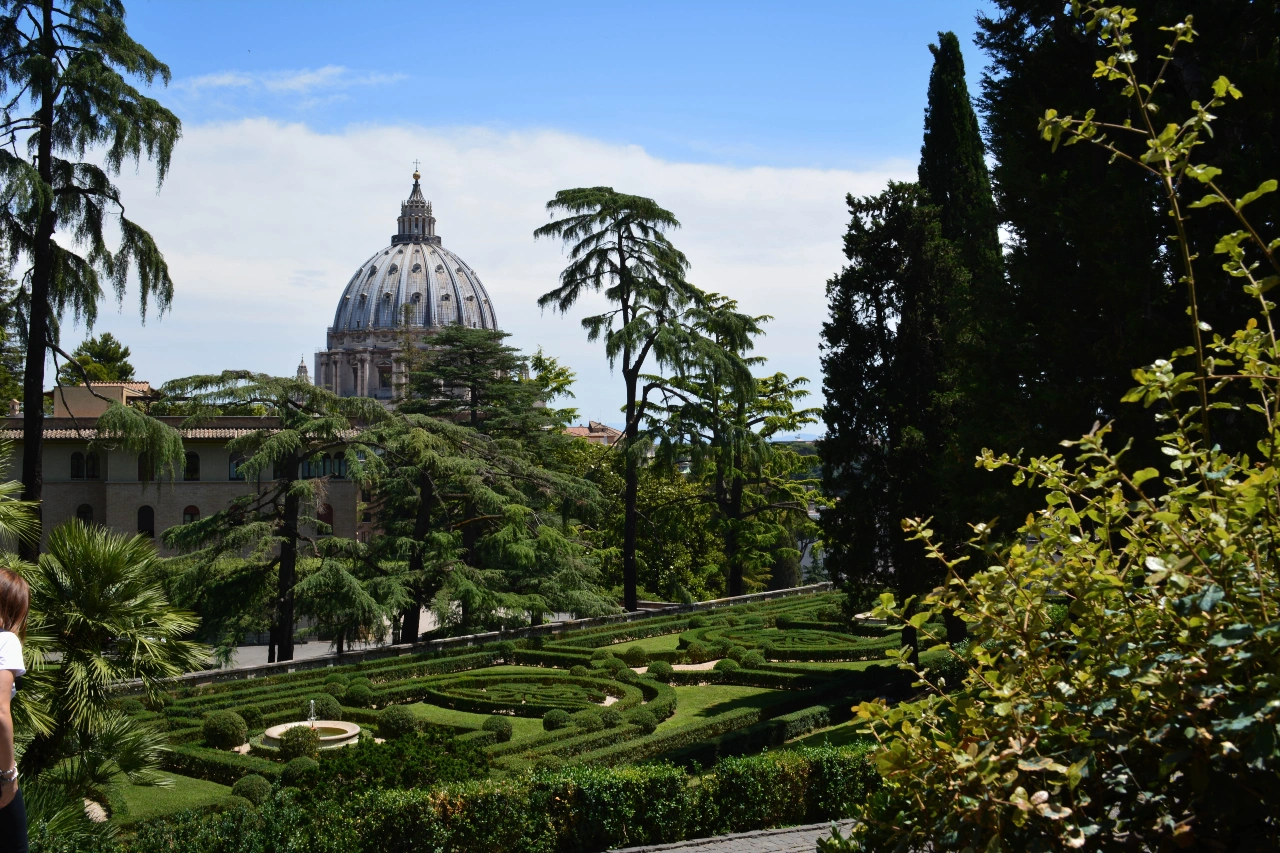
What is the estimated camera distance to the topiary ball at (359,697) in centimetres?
1989

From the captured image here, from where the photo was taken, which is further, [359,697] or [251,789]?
[359,697]

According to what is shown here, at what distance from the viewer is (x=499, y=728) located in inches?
669

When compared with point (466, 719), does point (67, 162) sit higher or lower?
higher

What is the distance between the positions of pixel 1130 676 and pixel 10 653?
433 centimetres

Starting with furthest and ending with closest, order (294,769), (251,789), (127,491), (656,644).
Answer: (127,491) → (656,644) → (294,769) → (251,789)

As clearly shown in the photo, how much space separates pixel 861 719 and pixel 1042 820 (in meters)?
0.91

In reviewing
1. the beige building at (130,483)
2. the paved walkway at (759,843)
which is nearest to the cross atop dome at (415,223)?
the beige building at (130,483)

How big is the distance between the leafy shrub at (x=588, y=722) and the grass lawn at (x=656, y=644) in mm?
7406

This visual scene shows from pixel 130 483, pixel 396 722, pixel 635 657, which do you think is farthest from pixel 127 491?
pixel 396 722

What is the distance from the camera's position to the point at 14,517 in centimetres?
840

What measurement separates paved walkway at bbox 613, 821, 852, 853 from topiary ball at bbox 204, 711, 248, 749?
8348mm

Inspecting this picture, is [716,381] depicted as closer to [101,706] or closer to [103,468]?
[103,468]

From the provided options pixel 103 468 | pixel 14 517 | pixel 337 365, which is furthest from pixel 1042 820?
pixel 337 365

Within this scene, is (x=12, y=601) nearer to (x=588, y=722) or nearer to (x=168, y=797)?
(x=168, y=797)
